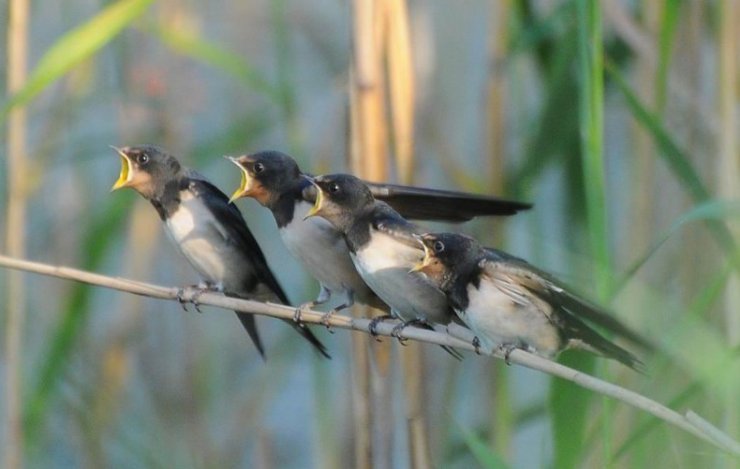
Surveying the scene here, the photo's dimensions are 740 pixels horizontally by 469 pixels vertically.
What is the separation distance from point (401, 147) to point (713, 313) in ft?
1.47

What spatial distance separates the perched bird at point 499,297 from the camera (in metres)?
1.19

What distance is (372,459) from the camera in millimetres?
1436

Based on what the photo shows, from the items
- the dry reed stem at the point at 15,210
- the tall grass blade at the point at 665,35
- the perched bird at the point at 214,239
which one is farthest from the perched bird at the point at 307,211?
the dry reed stem at the point at 15,210

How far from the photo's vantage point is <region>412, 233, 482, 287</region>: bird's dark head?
1.19 metres

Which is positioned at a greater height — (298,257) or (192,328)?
(192,328)

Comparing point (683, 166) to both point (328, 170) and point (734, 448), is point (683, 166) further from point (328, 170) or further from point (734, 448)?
point (328, 170)

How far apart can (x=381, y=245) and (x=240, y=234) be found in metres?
0.37

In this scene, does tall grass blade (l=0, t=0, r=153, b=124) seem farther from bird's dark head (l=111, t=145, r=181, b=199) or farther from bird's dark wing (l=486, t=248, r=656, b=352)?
bird's dark wing (l=486, t=248, r=656, b=352)

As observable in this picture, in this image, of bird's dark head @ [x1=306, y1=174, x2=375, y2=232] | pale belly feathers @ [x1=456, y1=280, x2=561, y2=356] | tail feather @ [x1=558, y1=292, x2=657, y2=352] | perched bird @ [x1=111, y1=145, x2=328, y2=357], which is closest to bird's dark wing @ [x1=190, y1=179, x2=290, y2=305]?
perched bird @ [x1=111, y1=145, x2=328, y2=357]

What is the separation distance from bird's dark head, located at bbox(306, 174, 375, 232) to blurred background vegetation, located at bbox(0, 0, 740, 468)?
14cm

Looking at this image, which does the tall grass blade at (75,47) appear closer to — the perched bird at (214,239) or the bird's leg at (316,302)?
the perched bird at (214,239)

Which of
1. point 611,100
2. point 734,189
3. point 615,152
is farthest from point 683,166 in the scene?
point 615,152

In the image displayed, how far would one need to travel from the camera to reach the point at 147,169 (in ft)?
4.62

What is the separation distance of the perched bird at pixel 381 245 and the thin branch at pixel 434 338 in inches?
4.2
